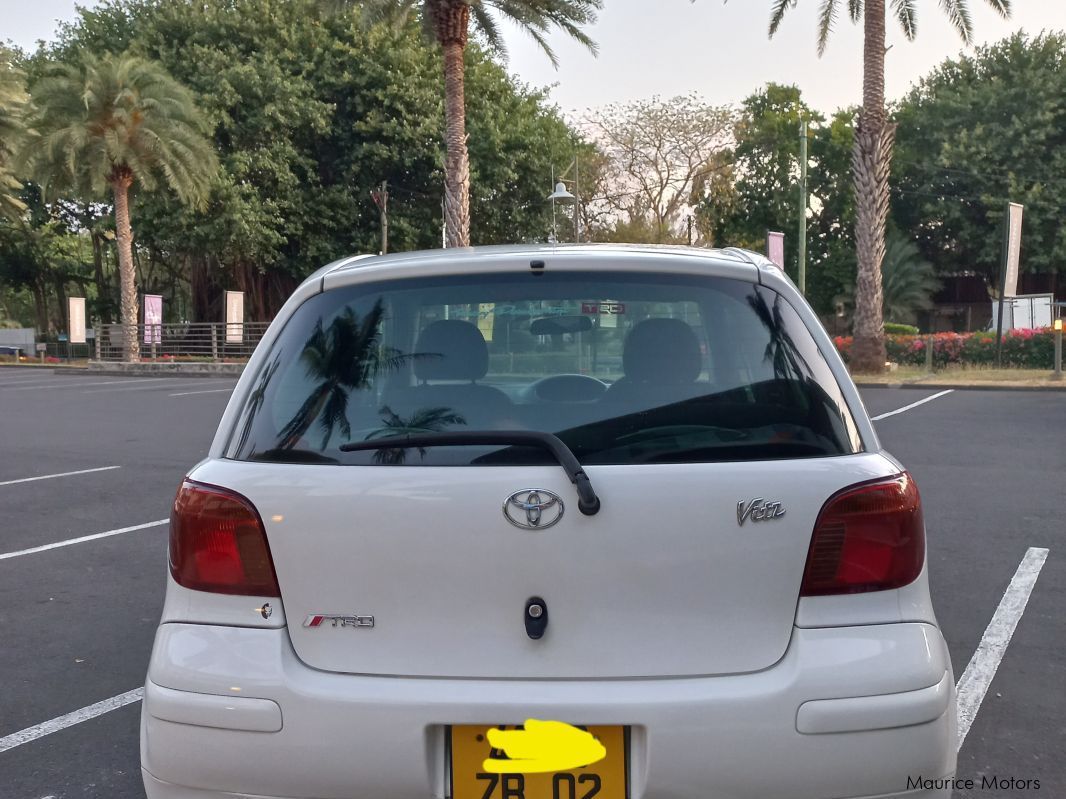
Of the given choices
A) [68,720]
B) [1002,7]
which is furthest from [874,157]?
[68,720]

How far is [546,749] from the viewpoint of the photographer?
81.7 inches

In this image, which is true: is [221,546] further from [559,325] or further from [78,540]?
[78,540]

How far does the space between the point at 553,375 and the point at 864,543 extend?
0.82 m

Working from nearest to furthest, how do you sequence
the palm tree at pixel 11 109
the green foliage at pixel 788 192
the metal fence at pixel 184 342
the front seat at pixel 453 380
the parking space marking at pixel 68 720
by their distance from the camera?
the front seat at pixel 453 380 < the parking space marking at pixel 68 720 < the palm tree at pixel 11 109 < the metal fence at pixel 184 342 < the green foliage at pixel 788 192

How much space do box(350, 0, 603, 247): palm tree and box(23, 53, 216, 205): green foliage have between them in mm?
12056

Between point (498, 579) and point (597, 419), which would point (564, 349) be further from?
point (498, 579)

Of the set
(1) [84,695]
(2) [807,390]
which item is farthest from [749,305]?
(1) [84,695]

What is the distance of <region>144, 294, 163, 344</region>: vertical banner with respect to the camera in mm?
37500

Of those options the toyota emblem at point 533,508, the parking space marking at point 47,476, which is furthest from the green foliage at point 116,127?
the toyota emblem at point 533,508

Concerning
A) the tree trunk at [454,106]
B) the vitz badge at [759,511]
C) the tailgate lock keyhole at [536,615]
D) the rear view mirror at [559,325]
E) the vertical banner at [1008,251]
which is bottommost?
the tailgate lock keyhole at [536,615]

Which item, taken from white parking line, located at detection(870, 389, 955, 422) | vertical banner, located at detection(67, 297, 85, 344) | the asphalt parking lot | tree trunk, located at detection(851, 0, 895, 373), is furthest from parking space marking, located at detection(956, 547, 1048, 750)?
vertical banner, located at detection(67, 297, 85, 344)

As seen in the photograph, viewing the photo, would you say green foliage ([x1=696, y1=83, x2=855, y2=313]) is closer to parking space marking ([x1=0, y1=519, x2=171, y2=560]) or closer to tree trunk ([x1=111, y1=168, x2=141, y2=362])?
tree trunk ([x1=111, y1=168, x2=141, y2=362])

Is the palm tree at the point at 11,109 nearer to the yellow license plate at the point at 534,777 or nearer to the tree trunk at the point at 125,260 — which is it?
the tree trunk at the point at 125,260

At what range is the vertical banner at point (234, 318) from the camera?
3581 centimetres
